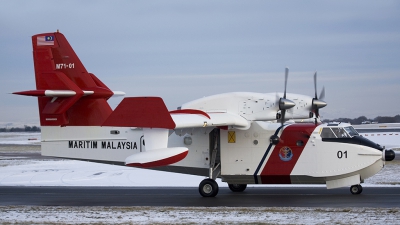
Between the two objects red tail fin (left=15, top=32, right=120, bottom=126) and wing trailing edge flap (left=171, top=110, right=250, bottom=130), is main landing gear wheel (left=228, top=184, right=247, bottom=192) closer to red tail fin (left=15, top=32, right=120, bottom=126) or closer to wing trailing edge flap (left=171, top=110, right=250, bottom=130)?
wing trailing edge flap (left=171, top=110, right=250, bottom=130)

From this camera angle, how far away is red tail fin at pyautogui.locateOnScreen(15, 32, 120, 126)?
1842cm

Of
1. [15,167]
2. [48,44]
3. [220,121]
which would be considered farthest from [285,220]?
[15,167]

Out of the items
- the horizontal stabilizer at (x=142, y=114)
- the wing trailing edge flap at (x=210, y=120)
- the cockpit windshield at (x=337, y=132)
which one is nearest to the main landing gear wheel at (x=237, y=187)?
the wing trailing edge flap at (x=210, y=120)

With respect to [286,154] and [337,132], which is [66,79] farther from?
[337,132]

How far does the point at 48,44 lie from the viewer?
18844 mm

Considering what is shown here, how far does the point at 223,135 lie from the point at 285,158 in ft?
7.27

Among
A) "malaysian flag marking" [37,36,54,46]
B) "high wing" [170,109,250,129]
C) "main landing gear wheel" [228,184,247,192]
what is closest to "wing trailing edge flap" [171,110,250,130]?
"high wing" [170,109,250,129]

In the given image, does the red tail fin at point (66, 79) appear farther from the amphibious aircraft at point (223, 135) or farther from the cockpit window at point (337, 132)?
the cockpit window at point (337, 132)

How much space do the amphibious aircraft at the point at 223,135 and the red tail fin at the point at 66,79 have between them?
0.11 ft

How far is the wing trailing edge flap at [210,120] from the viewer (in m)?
16.0

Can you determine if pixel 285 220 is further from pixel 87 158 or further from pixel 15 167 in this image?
pixel 15 167

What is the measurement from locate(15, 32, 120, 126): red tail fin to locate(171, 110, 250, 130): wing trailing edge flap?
338cm

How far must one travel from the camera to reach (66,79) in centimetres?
1828

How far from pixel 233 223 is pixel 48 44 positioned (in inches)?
383
